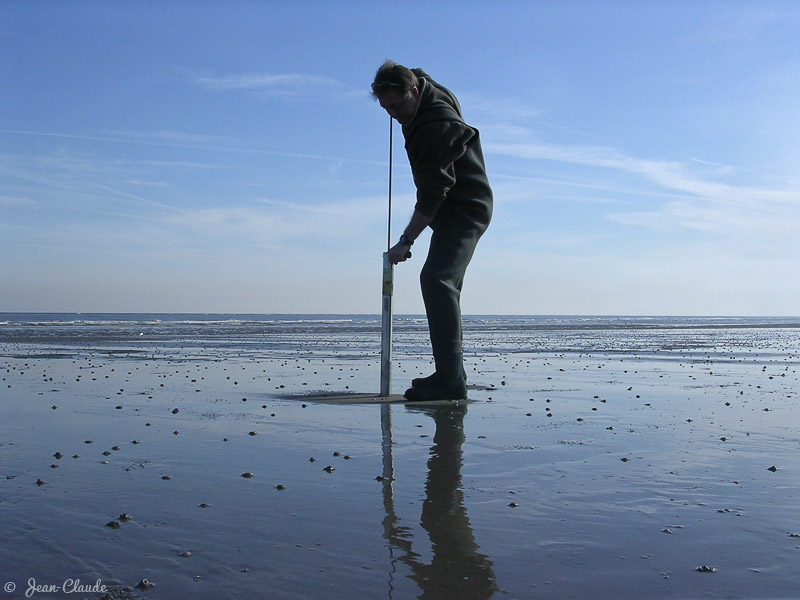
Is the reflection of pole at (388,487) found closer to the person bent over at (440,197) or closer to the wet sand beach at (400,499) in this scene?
the wet sand beach at (400,499)

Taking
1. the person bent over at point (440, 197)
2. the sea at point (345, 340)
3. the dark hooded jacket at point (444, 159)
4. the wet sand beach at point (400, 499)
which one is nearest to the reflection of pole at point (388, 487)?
the wet sand beach at point (400, 499)

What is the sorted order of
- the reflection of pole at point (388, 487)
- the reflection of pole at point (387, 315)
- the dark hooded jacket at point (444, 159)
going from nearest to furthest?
the reflection of pole at point (388, 487)
the dark hooded jacket at point (444, 159)
the reflection of pole at point (387, 315)

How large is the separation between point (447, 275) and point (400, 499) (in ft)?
9.29

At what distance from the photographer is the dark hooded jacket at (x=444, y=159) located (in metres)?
5.70

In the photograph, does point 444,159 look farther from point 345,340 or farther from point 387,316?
point 345,340

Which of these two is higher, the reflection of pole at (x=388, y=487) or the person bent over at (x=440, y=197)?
the person bent over at (x=440, y=197)

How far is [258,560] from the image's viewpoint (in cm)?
256

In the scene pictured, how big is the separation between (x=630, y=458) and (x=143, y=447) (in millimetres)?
2972

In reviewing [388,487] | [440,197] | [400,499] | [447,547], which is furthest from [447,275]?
[447,547]

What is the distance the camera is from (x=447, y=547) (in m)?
2.71

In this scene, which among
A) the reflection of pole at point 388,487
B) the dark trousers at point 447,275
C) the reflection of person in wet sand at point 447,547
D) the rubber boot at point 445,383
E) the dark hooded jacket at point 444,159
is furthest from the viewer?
the rubber boot at point 445,383

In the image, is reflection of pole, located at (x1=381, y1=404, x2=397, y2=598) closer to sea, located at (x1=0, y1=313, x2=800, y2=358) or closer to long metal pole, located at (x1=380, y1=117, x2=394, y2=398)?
long metal pole, located at (x1=380, y1=117, x2=394, y2=398)

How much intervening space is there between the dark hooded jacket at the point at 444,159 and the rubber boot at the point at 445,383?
3.66 ft

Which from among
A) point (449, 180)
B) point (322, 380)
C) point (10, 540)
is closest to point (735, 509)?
point (10, 540)
